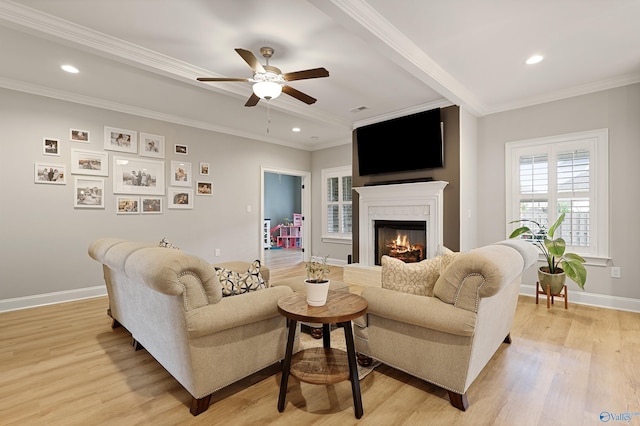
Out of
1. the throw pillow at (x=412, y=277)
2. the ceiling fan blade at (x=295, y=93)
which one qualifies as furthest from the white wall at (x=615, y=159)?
the ceiling fan blade at (x=295, y=93)

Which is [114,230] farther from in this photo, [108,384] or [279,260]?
[279,260]

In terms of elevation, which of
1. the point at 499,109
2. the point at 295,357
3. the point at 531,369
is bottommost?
the point at 531,369

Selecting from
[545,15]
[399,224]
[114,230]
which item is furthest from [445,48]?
[114,230]

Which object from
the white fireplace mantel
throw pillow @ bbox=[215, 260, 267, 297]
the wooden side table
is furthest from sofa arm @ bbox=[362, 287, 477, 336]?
the white fireplace mantel

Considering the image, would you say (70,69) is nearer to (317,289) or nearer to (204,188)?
(204,188)

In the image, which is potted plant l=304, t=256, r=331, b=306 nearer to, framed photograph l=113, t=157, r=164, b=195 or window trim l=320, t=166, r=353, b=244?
framed photograph l=113, t=157, r=164, b=195

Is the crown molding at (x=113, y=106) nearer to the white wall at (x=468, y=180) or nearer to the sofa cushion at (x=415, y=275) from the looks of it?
the white wall at (x=468, y=180)

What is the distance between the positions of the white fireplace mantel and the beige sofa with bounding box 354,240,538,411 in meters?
2.23

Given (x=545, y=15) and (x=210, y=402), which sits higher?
(x=545, y=15)

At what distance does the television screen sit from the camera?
14.2 ft

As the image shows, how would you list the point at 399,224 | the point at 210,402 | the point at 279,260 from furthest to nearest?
the point at 279,260 < the point at 399,224 < the point at 210,402

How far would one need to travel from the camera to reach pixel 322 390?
6.59 ft

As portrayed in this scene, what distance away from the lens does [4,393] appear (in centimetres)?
201

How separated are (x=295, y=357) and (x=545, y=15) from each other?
3215mm
